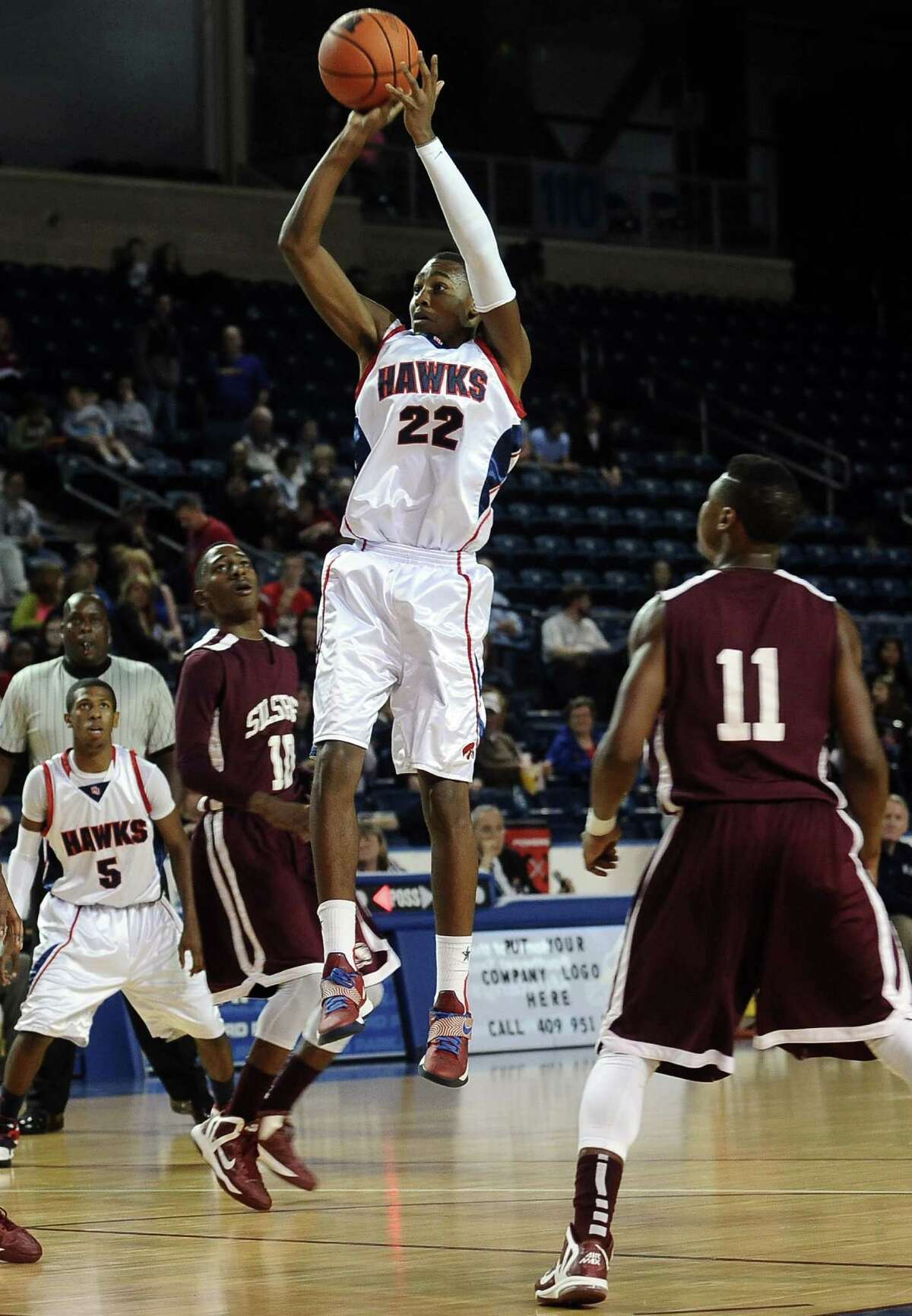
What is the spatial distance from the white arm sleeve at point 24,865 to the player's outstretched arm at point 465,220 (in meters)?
3.28

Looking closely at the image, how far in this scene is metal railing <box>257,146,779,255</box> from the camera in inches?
979

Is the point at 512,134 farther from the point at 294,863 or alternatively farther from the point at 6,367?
the point at 294,863

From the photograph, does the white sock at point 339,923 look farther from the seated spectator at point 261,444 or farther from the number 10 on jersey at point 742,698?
the seated spectator at point 261,444

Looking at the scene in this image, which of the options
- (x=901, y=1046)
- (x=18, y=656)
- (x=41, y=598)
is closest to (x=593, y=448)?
(x=41, y=598)

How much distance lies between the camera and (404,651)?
5.56m

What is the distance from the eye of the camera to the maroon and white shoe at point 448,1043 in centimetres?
509

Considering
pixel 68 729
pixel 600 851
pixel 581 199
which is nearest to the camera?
pixel 600 851

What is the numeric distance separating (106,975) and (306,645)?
6.09 meters

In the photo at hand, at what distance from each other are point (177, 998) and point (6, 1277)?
3061 mm

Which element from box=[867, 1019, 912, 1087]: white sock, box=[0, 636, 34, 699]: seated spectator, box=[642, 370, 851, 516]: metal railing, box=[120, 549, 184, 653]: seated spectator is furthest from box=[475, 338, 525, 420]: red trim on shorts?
box=[642, 370, 851, 516]: metal railing

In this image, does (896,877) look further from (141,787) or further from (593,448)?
(593,448)

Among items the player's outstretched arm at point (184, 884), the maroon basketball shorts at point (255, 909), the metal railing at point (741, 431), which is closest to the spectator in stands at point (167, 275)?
the metal railing at point (741, 431)

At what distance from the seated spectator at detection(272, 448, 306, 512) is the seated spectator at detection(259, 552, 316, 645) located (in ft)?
7.19

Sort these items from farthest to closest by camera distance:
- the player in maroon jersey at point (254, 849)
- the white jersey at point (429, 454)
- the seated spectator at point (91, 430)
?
1. the seated spectator at point (91, 430)
2. the player in maroon jersey at point (254, 849)
3. the white jersey at point (429, 454)
